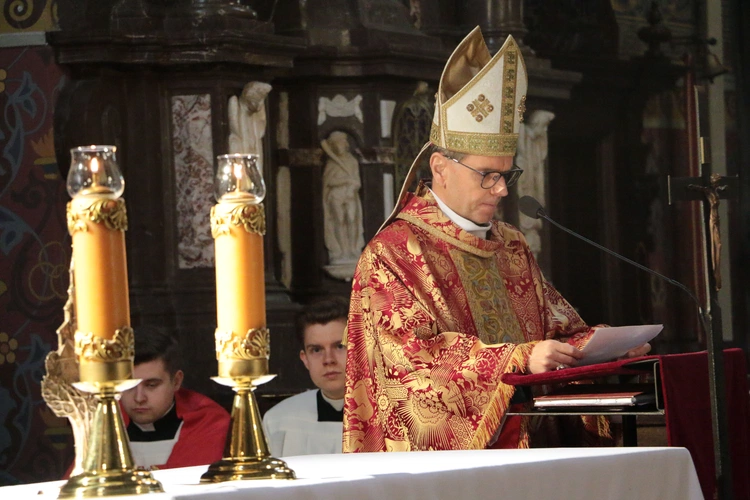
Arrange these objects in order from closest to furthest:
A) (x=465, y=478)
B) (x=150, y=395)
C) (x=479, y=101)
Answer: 1. (x=465, y=478)
2. (x=479, y=101)
3. (x=150, y=395)

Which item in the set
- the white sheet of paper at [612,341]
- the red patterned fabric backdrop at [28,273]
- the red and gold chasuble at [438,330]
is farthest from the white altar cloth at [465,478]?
the red patterned fabric backdrop at [28,273]

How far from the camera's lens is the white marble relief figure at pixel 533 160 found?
29.3ft

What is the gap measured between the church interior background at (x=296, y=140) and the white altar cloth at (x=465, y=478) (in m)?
1.91

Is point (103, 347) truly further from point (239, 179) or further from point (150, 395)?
point (150, 395)

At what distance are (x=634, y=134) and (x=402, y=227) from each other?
627 centimetres

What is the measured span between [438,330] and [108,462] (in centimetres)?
198

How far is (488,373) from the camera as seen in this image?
13.4 ft

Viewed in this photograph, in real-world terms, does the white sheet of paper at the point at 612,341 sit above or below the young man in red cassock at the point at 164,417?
above

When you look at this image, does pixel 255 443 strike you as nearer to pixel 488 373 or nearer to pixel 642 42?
pixel 488 373

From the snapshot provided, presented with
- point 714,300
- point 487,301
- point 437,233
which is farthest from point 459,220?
point 714,300

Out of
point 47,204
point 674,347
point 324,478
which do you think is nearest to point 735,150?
point 674,347

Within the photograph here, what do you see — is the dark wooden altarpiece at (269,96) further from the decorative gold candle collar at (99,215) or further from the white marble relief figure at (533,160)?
the decorative gold candle collar at (99,215)

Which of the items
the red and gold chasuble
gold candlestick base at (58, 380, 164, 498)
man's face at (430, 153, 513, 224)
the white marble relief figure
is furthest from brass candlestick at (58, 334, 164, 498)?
the white marble relief figure

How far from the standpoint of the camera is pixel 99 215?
7.99 feet
